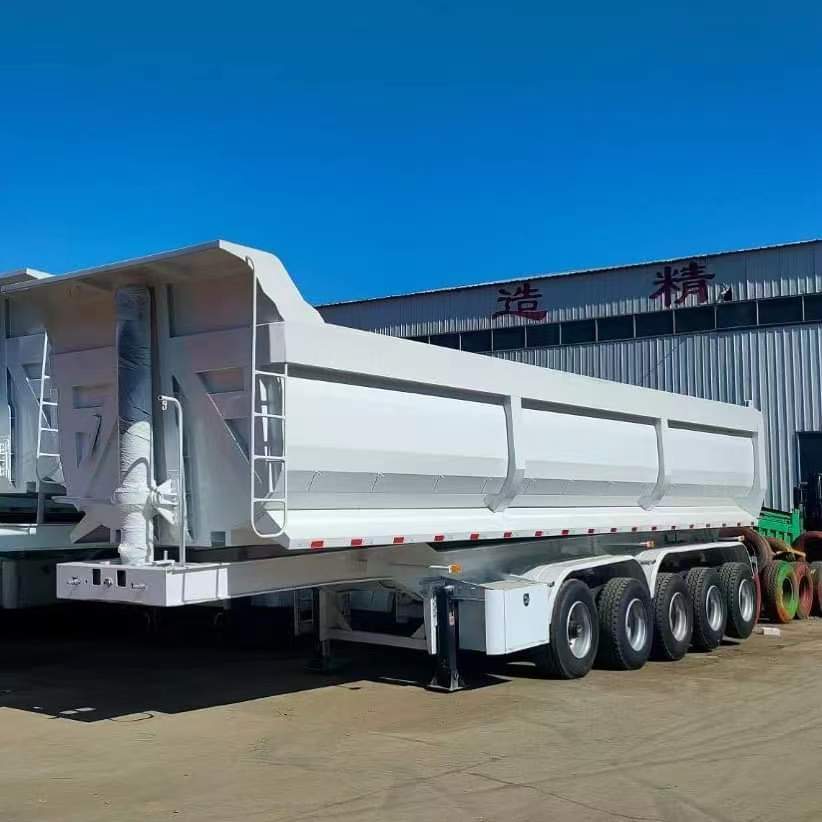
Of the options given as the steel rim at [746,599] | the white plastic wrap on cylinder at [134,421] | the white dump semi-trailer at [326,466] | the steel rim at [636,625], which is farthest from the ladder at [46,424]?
the steel rim at [746,599]

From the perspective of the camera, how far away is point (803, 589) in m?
16.1

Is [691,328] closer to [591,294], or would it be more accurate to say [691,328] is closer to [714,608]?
[591,294]

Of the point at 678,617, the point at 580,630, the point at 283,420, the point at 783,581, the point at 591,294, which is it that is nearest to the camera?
the point at 283,420

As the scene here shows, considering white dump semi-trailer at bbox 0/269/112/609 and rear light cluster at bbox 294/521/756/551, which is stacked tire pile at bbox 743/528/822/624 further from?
white dump semi-trailer at bbox 0/269/112/609

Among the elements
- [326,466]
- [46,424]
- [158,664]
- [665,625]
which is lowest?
[158,664]

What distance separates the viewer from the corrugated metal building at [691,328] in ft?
74.1

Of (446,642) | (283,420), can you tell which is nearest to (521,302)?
(446,642)

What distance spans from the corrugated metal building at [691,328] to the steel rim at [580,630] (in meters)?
13.7

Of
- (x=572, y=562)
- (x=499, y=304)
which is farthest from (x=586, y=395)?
(x=499, y=304)

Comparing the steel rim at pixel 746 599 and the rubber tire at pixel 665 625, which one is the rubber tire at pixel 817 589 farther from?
the rubber tire at pixel 665 625

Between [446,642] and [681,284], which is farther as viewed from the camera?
[681,284]

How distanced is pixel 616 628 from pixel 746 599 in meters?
3.76

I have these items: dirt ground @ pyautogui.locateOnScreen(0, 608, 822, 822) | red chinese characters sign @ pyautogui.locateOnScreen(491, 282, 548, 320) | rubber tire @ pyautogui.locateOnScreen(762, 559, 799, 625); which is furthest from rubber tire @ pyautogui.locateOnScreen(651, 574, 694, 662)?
red chinese characters sign @ pyautogui.locateOnScreen(491, 282, 548, 320)

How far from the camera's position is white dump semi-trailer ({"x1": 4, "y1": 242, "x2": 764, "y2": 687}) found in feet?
24.9
